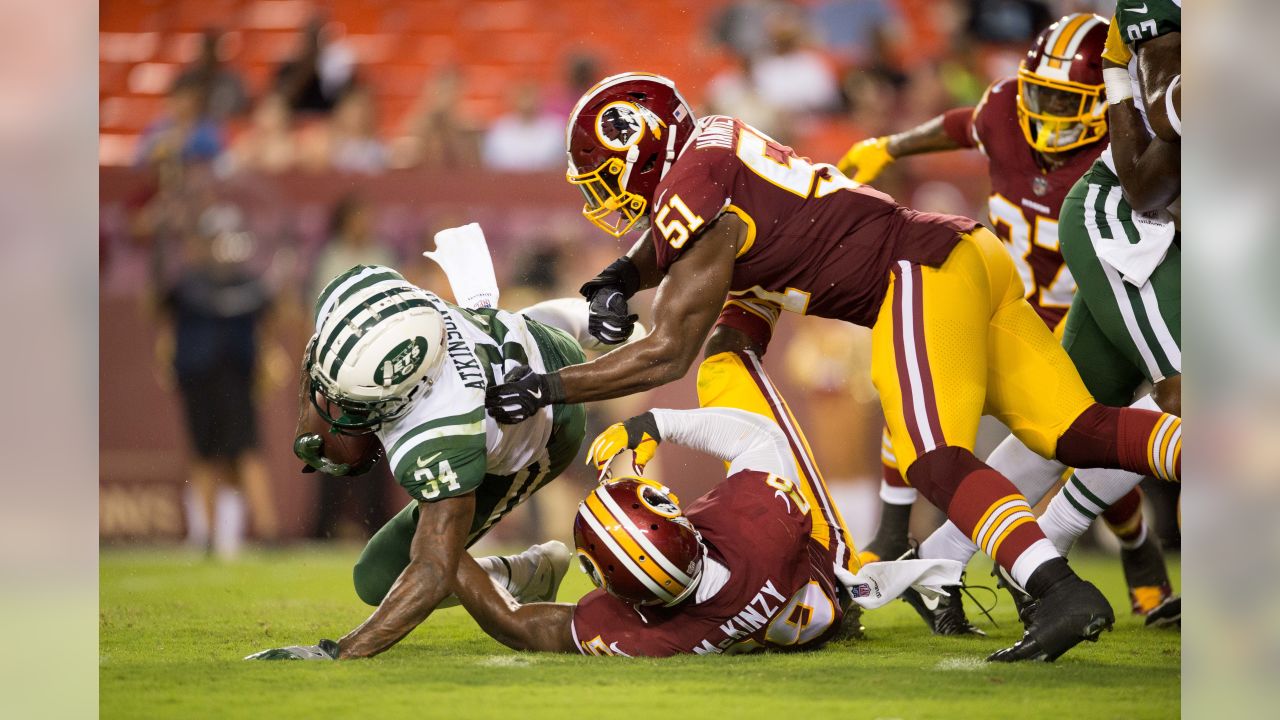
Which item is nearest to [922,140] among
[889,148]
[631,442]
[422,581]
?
[889,148]

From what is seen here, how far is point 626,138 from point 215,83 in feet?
17.6

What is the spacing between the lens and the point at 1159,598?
446 centimetres

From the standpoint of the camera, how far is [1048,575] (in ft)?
10.5

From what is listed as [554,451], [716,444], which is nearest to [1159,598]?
[716,444]

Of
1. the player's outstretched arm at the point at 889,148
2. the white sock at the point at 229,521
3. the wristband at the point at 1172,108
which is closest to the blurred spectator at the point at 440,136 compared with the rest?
the white sock at the point at 229,521

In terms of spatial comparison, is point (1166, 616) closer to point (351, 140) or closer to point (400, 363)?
point (400, 363)

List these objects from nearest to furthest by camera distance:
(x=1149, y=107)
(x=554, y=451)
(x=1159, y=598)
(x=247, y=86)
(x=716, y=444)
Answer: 1. (x=1149, y=107)
2. (x=716, y=444)
3. (x=554, y=451)
4. (x=1159, y=598)
5. (x=247, y=86)

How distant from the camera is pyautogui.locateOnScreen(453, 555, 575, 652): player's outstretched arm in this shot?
3414 mm

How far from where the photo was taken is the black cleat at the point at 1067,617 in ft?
10.3

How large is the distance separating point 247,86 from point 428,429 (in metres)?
5.75
